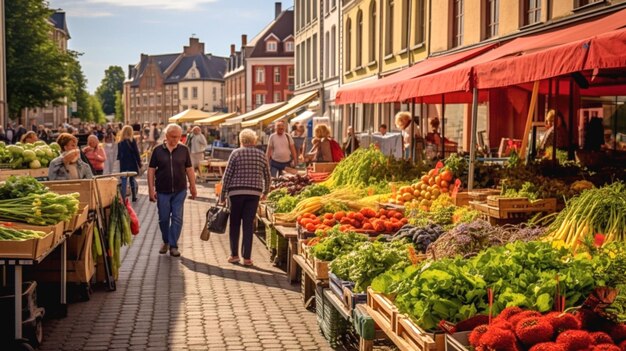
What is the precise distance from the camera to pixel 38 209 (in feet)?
25.5

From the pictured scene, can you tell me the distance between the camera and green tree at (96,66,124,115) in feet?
561

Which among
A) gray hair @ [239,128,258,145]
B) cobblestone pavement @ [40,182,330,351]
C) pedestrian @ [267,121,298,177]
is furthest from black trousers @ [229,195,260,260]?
pedestrian @ [267,121,298,177]

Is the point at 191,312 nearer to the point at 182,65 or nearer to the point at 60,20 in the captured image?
the point at 60,20

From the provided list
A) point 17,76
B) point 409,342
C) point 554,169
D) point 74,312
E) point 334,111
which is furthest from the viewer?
point 17,76

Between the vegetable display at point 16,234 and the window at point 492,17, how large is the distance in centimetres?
1491

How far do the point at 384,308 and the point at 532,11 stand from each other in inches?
534

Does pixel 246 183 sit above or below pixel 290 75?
below

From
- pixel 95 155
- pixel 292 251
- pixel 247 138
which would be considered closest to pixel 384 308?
pixel 292 251

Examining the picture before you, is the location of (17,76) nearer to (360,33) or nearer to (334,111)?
(334,111)

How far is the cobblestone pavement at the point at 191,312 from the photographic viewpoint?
7875mm

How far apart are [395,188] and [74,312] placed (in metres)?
4.93

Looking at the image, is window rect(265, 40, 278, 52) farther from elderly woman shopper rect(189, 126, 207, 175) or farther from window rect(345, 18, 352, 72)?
elderly woman shopper rect(189, 126, 207, 175)

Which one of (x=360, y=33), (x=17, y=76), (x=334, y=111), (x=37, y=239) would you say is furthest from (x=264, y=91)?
(x=37, y=239)

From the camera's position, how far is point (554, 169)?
1083 cm
